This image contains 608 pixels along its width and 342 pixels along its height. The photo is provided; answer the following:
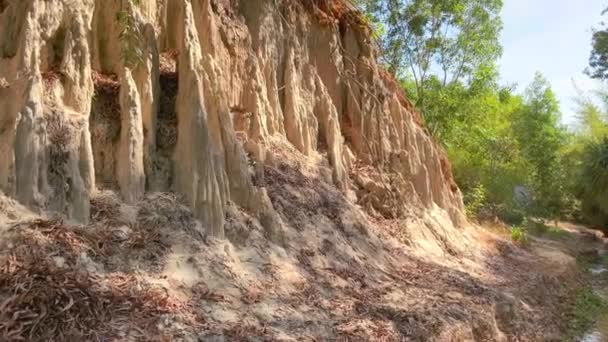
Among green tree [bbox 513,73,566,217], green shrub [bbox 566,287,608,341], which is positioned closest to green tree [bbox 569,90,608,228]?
green tree [bbox 513,73,566,217]

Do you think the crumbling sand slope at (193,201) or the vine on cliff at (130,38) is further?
the vine on cliff at (130,38)

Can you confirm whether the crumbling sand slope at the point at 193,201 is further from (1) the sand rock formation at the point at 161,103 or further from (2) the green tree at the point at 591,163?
(2) the green tree at the point at 591,163

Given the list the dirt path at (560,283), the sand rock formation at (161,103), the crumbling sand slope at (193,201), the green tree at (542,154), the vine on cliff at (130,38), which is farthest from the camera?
the green tree at (542,154)

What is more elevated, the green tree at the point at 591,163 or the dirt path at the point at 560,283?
the green tree at the point at 591,163

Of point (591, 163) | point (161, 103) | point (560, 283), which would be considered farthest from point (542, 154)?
point (161, 103)

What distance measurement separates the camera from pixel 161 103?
26.3ft

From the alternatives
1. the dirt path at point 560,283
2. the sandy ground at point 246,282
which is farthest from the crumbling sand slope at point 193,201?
the dirt path at point 560,283

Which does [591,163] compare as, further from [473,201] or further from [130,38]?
[130,38]

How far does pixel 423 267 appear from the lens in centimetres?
1026

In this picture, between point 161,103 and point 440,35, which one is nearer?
point 161,103

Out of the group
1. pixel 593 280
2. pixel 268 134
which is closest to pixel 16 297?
pixel 268 134

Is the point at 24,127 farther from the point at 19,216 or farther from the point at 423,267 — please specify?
the point at 423,267

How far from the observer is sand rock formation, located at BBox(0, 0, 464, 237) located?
19.8 ft

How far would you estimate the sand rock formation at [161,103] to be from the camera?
604 cm
